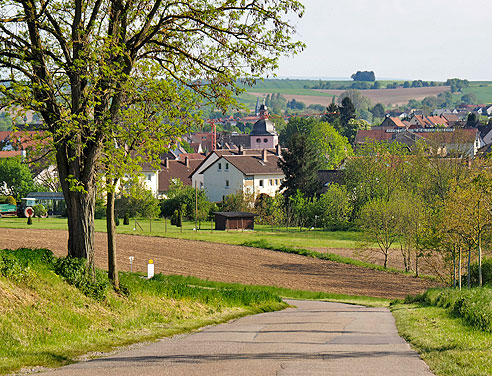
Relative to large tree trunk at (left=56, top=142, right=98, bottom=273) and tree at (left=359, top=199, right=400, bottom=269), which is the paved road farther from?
tree at (left=359, top=199, right=400, bottom=269)

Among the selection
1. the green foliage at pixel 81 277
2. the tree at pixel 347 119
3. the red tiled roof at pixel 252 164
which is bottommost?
the green foliage at pixel 81 277

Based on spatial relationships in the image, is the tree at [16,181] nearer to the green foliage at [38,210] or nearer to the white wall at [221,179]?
the green foliage at [38,210]

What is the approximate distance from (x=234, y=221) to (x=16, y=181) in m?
31.5

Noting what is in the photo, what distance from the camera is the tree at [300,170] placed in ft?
311

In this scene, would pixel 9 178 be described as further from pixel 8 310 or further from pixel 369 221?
pixel 8 310

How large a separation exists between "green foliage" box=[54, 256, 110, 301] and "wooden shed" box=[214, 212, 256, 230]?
5710 centimetres

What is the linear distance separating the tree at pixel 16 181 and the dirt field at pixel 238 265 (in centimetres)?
3169

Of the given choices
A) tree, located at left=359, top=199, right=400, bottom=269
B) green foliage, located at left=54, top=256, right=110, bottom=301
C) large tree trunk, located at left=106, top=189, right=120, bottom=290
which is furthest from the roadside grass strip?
tree, located at left=359, top=199, right=400, bottom=269

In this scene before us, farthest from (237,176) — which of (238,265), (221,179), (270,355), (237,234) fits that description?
(270,355)

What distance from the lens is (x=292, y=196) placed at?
312ft

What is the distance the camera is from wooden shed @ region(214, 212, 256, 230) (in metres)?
75.3

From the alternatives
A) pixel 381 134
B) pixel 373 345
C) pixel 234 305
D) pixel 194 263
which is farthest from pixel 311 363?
pixel 381 134

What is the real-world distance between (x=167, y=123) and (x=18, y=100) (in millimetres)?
4165

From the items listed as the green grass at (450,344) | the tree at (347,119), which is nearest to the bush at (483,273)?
the green grass at (450,344)
